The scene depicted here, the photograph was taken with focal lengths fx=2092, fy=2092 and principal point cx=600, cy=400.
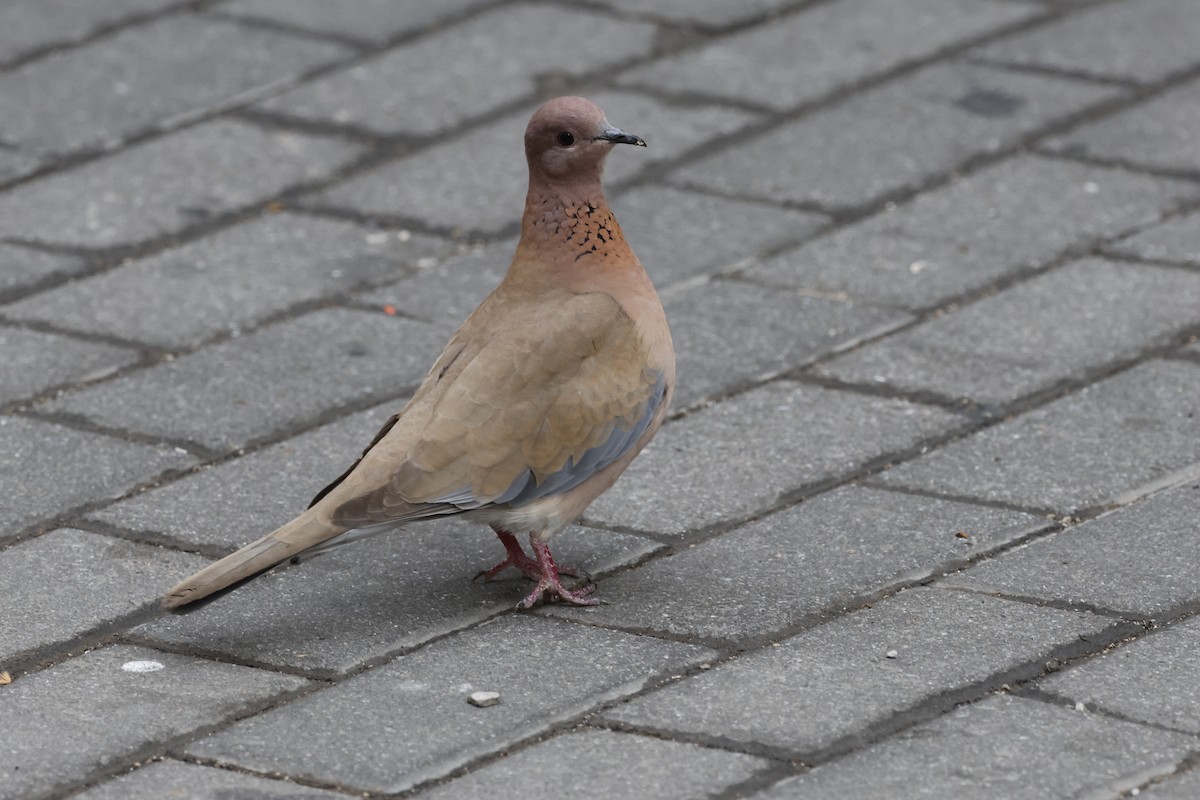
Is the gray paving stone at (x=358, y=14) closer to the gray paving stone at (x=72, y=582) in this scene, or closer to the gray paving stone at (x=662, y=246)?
the gray paving stone at (x=662, y=246)

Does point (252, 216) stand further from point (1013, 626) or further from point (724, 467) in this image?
point (1013, 626)

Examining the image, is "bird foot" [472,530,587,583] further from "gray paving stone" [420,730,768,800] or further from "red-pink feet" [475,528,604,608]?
"gray paving stone" [420,730,768,800]

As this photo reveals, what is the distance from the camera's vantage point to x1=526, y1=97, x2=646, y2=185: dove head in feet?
14.7

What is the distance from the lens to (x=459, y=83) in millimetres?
7391

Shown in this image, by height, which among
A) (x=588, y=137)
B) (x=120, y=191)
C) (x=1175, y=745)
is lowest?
(x=1175, y=745)

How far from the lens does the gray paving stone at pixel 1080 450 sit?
15.9ft

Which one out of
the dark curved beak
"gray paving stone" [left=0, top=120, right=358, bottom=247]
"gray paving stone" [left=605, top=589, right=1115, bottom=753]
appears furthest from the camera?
"gray paving stone" [left=0, top=120, right=358, bottom=247]

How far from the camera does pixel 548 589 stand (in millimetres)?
4371

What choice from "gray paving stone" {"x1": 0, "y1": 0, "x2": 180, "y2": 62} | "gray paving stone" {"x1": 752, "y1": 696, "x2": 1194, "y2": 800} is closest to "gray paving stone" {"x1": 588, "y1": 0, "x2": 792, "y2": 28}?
"gray paving stone" {"x1": 0, "y1": 0, "x2": 180, "y2": 62}

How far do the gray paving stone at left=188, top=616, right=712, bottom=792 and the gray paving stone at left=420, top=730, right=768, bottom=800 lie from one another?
8 centimetres

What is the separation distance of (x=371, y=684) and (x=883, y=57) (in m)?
4.19

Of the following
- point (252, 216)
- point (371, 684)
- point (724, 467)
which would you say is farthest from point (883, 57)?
point (371, 684)

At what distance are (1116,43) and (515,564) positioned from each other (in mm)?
4003

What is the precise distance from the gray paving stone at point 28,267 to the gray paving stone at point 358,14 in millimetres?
1930
